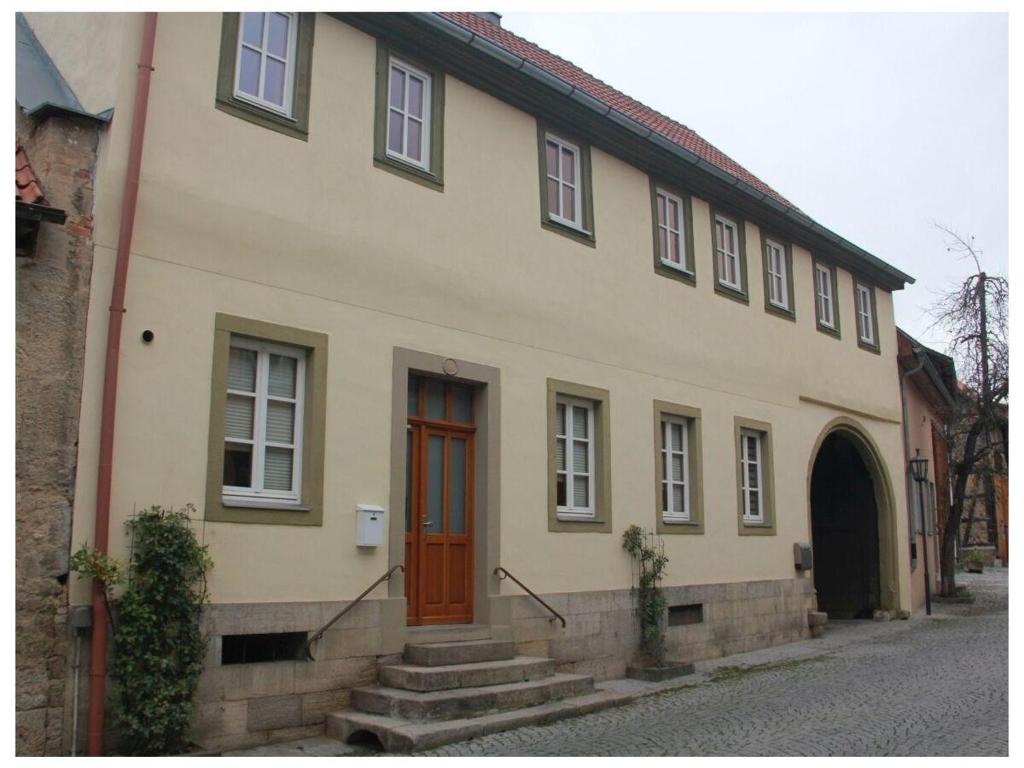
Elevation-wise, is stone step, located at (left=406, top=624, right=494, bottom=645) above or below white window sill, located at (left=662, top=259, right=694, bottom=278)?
below

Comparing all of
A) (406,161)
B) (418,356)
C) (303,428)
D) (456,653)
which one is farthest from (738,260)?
(303,428)

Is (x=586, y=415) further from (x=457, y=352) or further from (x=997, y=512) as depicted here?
(x=997, y=512)

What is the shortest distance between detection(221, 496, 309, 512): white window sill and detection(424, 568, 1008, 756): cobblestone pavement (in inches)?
95.6

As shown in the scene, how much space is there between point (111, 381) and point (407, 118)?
178 inches

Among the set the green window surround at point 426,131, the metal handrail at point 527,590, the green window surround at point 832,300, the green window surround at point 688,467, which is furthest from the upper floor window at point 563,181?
the green window surround at point 832,300

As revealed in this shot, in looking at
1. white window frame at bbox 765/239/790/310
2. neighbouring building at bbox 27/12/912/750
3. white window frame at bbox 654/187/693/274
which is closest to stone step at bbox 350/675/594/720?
neighbouring building at bbox 27/12/912/750

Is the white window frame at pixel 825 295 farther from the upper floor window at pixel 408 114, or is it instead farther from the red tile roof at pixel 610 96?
the upper floor window at pixel 408 114

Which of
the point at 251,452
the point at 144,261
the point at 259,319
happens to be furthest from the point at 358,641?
the point at 144,261

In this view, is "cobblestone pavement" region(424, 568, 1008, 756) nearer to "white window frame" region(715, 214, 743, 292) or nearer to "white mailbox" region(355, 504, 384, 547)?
"white mailbox" region(355, 504, 384, 547)

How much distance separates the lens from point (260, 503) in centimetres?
891

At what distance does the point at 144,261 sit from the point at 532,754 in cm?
495

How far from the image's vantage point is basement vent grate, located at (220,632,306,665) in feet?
29.0

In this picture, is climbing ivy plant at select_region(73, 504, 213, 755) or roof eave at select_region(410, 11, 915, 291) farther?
roof eave at select_region(410, 11, 915, 291)
